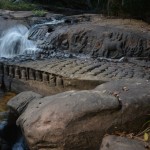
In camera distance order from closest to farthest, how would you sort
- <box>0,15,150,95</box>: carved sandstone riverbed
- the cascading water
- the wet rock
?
→ the wet rock, <box>0,15,150,95</box>: carved sandstone riverbed, the cascading water

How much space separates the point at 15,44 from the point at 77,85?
4.66 m

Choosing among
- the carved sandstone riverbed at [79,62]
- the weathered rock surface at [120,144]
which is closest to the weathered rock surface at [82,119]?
the weathered rock surface at [120,144]

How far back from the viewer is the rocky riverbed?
12.6ft

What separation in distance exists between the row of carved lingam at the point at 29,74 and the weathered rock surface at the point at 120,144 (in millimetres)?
3018

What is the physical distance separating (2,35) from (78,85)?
566 centimetres

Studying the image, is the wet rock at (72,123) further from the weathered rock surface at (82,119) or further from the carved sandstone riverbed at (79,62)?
the carved sandstone riverbed at (79,62)

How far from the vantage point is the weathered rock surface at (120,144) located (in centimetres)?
353

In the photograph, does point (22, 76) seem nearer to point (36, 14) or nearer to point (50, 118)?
point (50, 118)

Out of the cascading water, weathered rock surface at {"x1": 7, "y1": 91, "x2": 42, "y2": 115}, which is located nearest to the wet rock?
weathered rock surface at {"x1": 7, "y1": 91, "x2": 42, "y2": 115}

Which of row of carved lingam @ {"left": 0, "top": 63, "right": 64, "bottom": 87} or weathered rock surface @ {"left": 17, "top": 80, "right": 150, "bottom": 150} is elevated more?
weathered rock surface @ {"left": 17, "top": 80, "right": 150, "bottom": 150}

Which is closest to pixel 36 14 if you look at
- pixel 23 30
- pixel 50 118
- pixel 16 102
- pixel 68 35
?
pixel 23 30

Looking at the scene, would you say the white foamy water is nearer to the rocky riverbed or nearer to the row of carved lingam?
the rocky riverbed

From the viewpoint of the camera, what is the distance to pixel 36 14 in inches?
555

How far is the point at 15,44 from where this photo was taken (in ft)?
34.4
